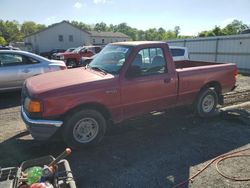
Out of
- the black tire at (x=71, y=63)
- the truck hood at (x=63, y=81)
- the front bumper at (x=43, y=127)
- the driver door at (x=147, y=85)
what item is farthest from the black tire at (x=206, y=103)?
the black tire at (x=71, y=63)

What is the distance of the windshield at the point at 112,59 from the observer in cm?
488

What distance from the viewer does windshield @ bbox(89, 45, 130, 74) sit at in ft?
16.0

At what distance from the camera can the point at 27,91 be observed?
14.8 feet

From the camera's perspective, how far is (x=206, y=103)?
253 inches

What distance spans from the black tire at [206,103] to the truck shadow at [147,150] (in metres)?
0.24

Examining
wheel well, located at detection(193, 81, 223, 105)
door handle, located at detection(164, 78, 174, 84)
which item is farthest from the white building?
door handle, located at detection(164, 78, 174, 84)

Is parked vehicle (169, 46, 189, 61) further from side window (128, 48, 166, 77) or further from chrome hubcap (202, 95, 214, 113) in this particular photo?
side window (128, 48, 166, 77)

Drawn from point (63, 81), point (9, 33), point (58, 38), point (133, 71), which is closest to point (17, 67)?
point (63, 81)

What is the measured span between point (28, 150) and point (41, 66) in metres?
4.49

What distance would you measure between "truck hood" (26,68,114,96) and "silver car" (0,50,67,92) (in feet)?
11.6

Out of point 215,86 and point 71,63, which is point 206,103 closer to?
point 215,86

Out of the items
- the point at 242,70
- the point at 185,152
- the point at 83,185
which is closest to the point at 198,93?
the point at 185,152

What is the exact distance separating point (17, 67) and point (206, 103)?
20.1ft

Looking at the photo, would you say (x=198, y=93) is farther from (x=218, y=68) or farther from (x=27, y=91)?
(x=27, y=91)
